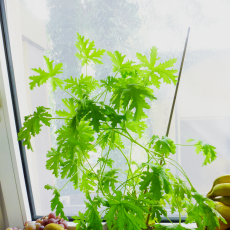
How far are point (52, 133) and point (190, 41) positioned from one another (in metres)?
0.87

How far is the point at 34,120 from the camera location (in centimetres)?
64

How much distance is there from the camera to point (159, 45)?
1105mm

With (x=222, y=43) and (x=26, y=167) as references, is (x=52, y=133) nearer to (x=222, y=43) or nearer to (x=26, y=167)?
(x=26, y=167)


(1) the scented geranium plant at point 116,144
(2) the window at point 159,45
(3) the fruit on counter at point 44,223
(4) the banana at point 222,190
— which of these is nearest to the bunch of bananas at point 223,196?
(4) the banana at point 222,190

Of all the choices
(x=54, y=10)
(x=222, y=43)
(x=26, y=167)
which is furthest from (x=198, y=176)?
(x=54, y=10)

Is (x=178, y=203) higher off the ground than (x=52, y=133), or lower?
lower

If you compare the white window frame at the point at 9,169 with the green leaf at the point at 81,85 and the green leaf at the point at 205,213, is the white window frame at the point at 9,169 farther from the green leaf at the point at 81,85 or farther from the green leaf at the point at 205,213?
the green leaf at the point at 205,213

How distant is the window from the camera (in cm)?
107

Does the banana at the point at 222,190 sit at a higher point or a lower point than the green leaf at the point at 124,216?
lower

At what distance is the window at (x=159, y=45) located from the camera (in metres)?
1.07

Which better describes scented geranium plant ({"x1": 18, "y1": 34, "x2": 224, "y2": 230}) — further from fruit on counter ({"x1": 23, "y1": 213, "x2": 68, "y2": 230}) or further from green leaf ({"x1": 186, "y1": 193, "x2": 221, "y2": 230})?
fruit on counter ({"x1": 23, "y1": 213, "x2": 68, "y2": 230})

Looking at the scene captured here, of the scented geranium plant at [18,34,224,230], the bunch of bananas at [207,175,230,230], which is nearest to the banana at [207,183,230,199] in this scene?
the bunch of bananas at [207,175,230,230]

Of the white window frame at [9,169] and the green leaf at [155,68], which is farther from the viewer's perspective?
the white window frame at [9,169]

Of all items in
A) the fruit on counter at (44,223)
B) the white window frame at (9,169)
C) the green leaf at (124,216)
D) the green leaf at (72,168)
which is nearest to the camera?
the green leaf at (124,216)
